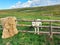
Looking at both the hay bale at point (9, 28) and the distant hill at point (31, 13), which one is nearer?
the hay bale at point (9, 28)

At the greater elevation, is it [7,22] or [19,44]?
[7,22]

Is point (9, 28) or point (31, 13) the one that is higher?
point (9, 28)

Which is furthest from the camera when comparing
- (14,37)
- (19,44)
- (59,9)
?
(59,9)

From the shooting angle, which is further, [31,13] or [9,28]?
[31,13]

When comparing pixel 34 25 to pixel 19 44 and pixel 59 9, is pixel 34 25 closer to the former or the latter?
pixel 19 44

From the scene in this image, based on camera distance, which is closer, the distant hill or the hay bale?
the hay bale

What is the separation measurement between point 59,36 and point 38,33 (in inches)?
47.6

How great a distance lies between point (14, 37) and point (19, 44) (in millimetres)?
962

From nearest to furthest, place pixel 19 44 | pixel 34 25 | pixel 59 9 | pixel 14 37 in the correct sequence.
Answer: pixel 19 44 → pixel 14 37 → pixel 34 25 → pixel 59 9

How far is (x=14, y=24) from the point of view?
13.8 m

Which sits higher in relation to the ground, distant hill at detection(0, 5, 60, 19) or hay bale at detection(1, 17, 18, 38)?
hay bale at detection(1, 17, 18, 38)

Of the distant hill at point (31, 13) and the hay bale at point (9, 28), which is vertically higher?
the hay bale at point (9, 28)

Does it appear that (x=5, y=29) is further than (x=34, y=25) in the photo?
No

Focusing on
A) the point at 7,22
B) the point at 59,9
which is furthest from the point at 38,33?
the point at 59,9
